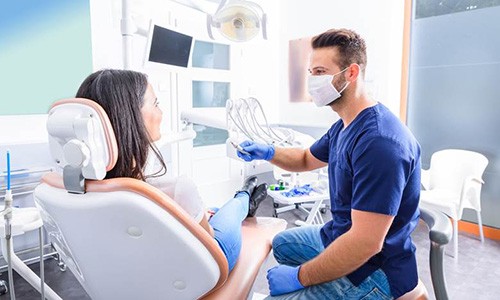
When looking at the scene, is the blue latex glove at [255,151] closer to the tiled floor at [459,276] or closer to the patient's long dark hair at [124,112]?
the tiled floor at [459,276]

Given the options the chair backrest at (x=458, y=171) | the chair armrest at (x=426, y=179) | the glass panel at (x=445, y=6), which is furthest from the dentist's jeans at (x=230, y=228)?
the glass panel at (x=445, y=6)

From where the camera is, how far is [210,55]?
3.61 m

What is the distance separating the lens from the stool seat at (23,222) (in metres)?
1.39

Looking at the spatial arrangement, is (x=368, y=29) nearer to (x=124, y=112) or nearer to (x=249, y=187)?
(x=249, y=187)

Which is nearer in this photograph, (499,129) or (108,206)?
(108,206)

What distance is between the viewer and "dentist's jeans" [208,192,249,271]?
42.9 inches

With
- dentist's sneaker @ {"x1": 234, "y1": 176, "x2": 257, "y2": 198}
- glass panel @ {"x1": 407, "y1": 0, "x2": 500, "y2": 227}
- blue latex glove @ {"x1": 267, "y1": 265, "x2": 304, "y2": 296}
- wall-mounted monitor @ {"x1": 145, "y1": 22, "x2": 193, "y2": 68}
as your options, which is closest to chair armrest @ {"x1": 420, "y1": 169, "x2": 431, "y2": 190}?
glass panel @ {"x1": 407, "y1": 0, "x2": 500, "y2": 227}

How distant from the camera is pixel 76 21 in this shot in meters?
2.46

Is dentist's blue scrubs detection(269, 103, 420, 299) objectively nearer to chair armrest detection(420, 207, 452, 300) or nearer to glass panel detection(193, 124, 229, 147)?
chair armrest detection(420, 207, 452, 300)

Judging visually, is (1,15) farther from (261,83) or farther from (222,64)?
(261,83)

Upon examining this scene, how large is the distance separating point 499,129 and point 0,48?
3.59m

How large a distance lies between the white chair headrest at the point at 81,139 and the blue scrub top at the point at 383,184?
26.1 inches

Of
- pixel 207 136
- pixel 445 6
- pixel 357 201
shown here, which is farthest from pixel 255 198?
pixel 445 6

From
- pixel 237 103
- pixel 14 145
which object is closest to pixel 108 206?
pixel 237 103
